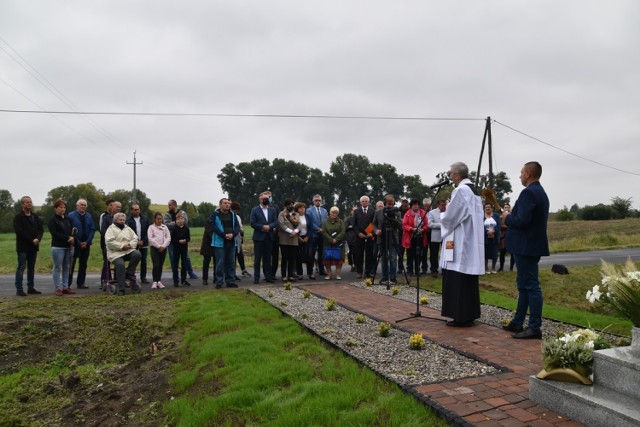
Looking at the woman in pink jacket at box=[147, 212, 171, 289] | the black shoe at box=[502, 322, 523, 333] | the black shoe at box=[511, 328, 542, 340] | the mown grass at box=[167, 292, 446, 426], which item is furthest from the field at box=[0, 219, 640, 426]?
the woman in pink jacket at box=[147, 212, 171, 289]

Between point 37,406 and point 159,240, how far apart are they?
668 centimetres

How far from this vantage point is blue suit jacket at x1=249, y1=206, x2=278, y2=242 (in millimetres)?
11453

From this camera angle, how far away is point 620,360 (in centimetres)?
338

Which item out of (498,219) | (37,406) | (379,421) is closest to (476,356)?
(379,421)

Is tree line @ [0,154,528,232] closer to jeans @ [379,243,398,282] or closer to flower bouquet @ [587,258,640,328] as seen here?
jeans @ [379,243,398,282]

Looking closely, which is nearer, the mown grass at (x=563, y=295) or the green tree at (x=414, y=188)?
the mown grass at (x=563, y=295)

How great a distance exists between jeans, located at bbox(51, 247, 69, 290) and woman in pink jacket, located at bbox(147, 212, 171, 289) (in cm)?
177

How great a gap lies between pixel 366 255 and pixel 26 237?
7.92 metres

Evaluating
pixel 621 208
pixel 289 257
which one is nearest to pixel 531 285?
pixel 289 257

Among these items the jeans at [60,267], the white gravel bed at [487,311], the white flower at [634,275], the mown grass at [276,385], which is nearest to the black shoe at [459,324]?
the white gravel bed at [487,311]

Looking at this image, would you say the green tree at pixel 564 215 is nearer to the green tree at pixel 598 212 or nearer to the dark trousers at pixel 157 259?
the green tree at pixel 598 212

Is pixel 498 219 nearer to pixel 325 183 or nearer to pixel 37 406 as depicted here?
pixel 37 406

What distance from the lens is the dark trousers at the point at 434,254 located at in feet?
41.5

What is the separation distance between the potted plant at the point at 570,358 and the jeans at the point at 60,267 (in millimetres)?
9588
